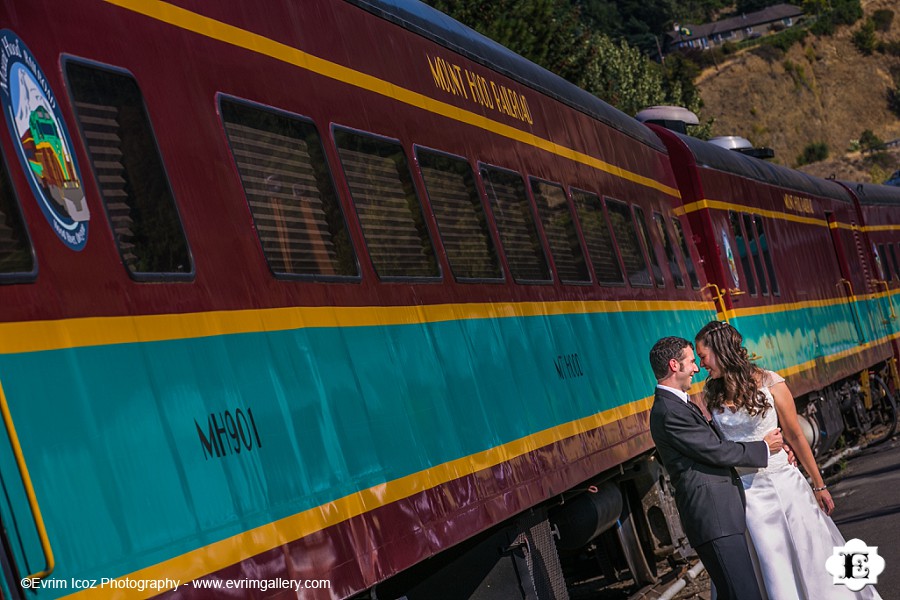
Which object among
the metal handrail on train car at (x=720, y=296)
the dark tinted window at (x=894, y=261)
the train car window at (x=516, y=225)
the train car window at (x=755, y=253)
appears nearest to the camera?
the train car window at (x=516, y=225)

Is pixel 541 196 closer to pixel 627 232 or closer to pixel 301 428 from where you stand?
pixel 627 232

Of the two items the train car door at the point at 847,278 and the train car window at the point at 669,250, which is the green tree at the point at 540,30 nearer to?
the train car door at the point at 847,278

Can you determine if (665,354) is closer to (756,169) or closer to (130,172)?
(130,172)

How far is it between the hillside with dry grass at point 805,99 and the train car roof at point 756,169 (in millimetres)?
104426

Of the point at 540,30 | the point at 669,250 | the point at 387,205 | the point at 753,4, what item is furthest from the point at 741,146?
the point at 753,4

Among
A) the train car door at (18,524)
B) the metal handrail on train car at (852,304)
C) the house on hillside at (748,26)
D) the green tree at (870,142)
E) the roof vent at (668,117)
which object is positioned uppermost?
the house on hillside at (748,26)

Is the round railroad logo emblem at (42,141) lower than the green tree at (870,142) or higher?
lower

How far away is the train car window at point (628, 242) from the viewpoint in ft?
35.5

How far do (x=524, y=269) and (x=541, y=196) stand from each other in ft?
3.02

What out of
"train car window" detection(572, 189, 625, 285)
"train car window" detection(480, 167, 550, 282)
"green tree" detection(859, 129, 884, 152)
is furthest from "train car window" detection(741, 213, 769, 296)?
"green tree" detection(859, 129, 884, 152)

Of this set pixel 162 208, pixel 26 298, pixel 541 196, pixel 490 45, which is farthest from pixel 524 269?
pixel 26 298

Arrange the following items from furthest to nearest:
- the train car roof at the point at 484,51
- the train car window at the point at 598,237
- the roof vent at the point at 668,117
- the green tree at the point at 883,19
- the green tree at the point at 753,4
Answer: the green tree at the point at 753,4
the green tree at the point at 883,19
the roof vent at the point at 668,117
the train car window at the point at 598,237
the train car roof at the point at 484,51

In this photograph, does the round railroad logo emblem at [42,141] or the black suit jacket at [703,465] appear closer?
the round railroad logo emblem at [42,141]

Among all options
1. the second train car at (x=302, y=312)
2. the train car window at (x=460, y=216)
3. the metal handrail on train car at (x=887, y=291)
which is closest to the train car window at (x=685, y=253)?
the second train car at (x=302, y=312)
